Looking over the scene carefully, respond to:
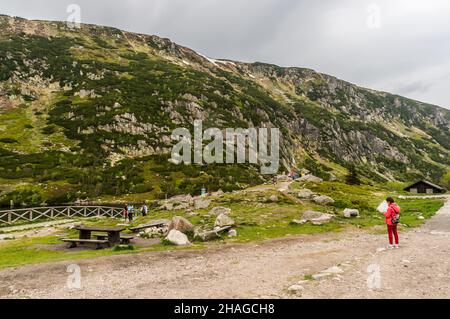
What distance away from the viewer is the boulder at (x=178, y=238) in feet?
73.3

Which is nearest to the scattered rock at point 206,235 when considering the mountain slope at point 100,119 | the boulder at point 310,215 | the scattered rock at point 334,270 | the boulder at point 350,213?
the boulder at point 310,215

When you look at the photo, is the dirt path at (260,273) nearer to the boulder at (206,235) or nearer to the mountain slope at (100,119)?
the boulder at (206,235)

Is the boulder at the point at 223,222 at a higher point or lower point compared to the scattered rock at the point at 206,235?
higher

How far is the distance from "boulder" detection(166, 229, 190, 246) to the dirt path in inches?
98.1

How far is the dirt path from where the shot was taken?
11.5 m

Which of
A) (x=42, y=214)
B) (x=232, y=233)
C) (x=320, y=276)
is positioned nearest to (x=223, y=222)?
(x=232, y=233)

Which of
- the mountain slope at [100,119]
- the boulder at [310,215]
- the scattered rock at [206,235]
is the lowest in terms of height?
the scattered rock at [206,235]

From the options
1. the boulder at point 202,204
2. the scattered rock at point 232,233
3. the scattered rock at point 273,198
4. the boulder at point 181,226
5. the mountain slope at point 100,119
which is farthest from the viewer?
the mountain slope at point 100,119

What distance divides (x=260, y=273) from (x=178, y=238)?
9415 millimetres

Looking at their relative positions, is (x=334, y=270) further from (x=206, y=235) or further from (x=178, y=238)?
(x=178, y=238)

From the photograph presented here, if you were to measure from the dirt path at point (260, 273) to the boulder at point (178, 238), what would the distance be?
2491mm
